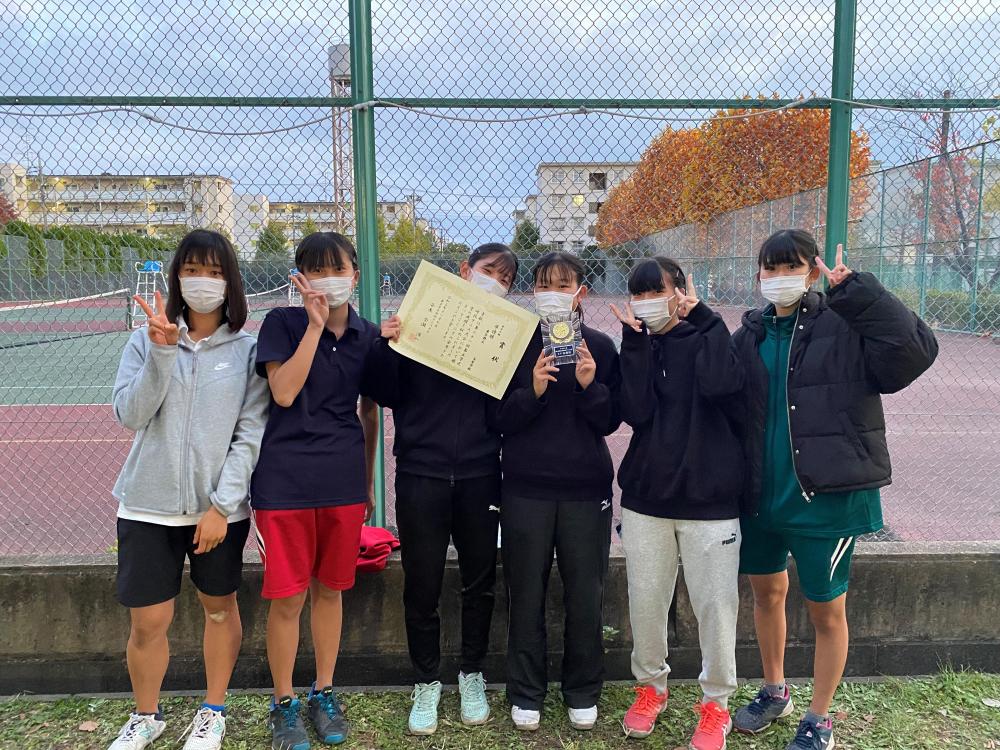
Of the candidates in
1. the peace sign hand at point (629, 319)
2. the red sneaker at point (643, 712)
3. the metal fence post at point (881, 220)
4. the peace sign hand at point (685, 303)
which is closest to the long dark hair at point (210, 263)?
the peace sign hand at point (629, 319)

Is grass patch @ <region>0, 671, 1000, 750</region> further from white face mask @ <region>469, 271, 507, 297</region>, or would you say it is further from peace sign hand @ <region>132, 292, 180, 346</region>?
white face mask @ <region>469, 271, 507, 297</region>

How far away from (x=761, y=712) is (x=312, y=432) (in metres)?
2.11

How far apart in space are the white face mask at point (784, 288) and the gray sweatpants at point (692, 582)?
0.83 metres

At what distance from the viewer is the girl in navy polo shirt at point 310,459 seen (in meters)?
2.58

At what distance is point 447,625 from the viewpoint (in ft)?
10.7

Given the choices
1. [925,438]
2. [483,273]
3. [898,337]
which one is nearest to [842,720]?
[898,337]

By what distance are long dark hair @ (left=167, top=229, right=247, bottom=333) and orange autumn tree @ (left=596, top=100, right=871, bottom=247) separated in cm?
170

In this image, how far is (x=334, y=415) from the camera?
2.68 meters

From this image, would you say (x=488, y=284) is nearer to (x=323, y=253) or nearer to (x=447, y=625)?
(x=323, y=253)

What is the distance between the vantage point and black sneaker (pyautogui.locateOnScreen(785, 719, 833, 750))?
2.67 m

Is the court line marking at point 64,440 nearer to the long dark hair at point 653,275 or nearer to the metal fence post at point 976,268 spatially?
the long dark hair at point 653,275

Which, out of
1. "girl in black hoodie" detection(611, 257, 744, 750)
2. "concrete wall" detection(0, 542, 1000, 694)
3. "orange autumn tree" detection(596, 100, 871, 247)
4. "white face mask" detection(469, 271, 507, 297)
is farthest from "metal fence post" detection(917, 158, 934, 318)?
"white face mask" detection(469, 271, 507, 297)

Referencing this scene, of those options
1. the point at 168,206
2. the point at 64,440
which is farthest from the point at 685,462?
the point at 64,440

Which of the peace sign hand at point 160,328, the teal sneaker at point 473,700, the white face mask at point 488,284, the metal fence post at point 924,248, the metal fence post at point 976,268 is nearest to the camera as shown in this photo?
the peace sign hand at point 160,328
